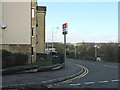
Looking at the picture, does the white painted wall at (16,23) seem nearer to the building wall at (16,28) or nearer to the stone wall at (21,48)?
the building wall at (16,28)

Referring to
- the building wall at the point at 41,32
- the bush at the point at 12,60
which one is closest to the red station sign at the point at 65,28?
the bush at the point at 12,60

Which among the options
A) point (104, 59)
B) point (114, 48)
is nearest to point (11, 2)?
point (114, 48)

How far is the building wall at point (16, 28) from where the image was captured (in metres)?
18.3

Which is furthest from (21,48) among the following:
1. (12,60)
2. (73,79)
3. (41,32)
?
(41,32)

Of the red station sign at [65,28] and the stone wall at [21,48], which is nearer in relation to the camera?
the red station sign at [65,28]

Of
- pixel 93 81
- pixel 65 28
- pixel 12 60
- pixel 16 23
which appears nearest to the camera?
pixel 93 81

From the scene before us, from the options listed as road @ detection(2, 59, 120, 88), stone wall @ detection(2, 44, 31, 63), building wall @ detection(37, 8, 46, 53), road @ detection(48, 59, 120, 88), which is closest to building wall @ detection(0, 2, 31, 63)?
stone wall @ detection(2, 44, 31, 63)

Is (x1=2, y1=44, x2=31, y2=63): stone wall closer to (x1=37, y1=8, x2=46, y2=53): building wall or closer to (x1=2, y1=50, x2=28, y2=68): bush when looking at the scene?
(x1=2, y1=50, x2=28, y2=68): bush

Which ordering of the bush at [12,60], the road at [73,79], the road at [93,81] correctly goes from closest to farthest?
the road at [93,81] → the road at [73,79] → the bush at [12,60]

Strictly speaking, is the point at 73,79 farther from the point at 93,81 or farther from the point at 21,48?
the point at 21,48

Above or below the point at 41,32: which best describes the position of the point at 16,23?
below

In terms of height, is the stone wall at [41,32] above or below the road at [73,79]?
above

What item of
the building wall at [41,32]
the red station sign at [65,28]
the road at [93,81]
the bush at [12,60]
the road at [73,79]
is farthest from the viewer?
the building wall at [41,32]

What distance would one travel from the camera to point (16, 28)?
60.7ft
